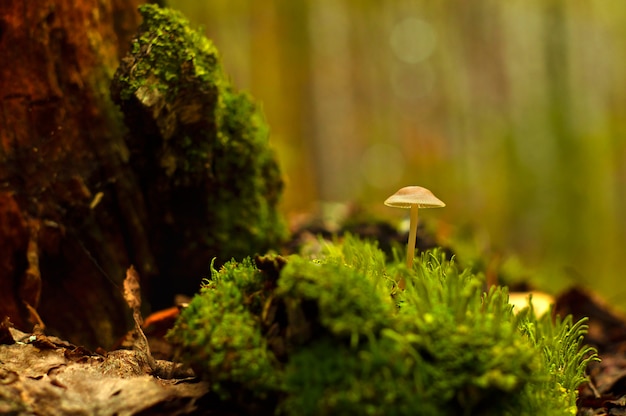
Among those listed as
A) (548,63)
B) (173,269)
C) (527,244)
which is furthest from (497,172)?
(173,269)

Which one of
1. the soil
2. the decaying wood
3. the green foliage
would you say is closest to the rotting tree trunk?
the soil

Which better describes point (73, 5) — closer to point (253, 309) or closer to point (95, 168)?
point (95, 168)

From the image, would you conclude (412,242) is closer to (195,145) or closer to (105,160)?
(195,145)

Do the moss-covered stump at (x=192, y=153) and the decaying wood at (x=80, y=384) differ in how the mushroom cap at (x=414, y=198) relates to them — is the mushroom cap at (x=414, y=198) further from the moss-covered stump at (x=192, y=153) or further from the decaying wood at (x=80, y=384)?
the moss-covered stump at (x=192, y=153)

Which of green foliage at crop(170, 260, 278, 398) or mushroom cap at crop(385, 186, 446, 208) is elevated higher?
mushroom cap at crop(385, 186, 446, 208)

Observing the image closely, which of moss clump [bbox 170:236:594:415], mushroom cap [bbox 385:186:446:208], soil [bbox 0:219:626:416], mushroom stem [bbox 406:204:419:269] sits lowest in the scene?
soil [bbox 0:219:626:416]

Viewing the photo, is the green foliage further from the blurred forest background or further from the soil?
the blurred forest background

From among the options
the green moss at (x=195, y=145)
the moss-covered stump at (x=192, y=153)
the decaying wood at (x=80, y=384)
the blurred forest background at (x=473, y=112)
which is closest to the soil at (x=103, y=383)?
the decaying wood at (x=80, y=384)
